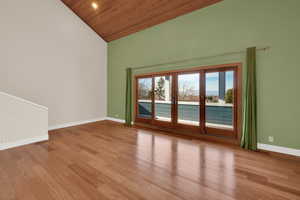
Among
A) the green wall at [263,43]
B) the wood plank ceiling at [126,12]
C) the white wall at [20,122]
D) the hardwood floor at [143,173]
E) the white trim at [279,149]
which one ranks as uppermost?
the wood plank ceiling at [126,12]

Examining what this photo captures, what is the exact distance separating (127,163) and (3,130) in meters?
2.93

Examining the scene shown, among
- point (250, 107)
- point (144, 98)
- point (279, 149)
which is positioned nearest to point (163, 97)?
point (144, 98)

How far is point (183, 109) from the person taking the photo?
13.2 feet

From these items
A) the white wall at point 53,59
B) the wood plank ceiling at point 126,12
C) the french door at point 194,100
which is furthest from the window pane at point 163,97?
the white wall at point 53,59

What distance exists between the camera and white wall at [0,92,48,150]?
276 centimetres

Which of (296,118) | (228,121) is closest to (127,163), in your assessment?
(228,121)

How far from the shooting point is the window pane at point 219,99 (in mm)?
3268

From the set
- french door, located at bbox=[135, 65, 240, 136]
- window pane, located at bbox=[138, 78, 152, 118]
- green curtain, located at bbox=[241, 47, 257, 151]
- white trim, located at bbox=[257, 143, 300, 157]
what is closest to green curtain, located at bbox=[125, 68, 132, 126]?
window pane, located at bbox=[138, 78, 152, 118]

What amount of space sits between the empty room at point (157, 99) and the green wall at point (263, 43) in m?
0.02

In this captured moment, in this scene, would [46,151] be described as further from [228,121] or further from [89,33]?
[89,33]

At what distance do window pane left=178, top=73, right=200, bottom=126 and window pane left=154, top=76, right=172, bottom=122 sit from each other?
1.25 feet

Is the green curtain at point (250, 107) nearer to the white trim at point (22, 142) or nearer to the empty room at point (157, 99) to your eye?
the empty room at point (157, 99)

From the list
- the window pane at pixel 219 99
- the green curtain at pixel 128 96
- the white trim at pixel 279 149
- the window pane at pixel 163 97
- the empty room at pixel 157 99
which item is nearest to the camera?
the empty room at pixel 157 99

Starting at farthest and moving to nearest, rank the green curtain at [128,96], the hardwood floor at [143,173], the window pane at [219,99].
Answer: the green curtain at [128,96], the window pane at [219,99], the hardwood floor at [143,173]
